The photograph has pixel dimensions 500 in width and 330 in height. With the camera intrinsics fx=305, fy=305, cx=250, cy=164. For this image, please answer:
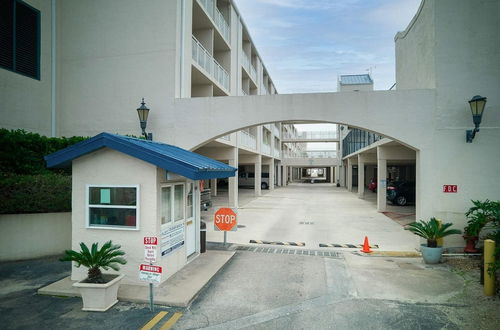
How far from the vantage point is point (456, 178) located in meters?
9.08

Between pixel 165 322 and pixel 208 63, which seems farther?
pixel 208 63

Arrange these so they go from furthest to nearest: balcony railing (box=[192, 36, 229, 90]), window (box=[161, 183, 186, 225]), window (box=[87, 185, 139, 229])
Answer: balcony railing (box=[192, 36, 229, 90])
window (box=[161, 183, 186, 225])
window (box=[87, 185, 139, 229])

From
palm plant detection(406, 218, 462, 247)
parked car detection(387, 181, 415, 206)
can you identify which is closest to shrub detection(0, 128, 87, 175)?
palm plant detection(406, 218, 462, 247)

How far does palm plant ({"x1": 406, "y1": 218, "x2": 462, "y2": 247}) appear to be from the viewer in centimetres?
844

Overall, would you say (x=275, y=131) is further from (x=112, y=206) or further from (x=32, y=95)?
(x=112, y=206)

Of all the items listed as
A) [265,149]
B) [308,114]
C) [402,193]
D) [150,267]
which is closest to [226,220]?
[308,114]

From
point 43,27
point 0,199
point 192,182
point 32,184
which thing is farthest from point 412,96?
point 43,27

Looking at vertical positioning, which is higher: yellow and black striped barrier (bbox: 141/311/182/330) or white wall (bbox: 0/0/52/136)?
white wall (bbox: 0/0/52/136)

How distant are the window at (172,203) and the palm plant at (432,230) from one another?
659cm

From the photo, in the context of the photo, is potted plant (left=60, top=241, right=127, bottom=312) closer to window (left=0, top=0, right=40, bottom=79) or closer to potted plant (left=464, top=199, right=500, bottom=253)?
window (left=0, top=0, right=40, bottom=79)

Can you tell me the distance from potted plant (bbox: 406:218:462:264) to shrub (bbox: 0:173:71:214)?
33.6 ft

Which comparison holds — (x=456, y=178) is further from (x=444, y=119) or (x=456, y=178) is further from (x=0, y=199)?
(x=0, y=199)

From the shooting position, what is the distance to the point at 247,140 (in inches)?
937

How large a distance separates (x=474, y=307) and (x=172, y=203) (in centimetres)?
651
